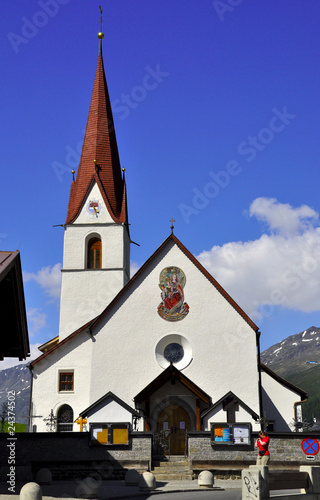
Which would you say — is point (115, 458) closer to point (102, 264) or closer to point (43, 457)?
point (43, 457)

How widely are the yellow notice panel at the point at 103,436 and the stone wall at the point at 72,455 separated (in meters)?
0.27

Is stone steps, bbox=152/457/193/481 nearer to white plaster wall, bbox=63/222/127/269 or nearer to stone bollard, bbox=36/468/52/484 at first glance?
stone bollard, bbox=36/468/52/484

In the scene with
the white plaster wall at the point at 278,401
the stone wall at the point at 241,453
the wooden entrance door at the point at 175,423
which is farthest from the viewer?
the white plaster wall at the point at 278,401

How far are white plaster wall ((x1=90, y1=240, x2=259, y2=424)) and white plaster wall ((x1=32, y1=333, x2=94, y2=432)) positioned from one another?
102 inches

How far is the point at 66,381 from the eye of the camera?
34.0 m

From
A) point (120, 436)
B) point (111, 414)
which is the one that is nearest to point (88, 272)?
point (111, 414)

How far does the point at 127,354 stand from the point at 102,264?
30.1ft

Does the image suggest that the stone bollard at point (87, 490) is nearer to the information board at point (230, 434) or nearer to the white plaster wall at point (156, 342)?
the information board at point (230, 434)

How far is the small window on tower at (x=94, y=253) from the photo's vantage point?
39.8 metres

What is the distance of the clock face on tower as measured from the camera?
133ft

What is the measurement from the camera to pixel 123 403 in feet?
96.4

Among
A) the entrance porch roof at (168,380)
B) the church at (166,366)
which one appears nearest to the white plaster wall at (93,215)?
the church at (166,366)

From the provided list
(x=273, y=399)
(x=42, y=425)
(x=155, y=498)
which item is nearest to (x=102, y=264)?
(x=42, y=425)

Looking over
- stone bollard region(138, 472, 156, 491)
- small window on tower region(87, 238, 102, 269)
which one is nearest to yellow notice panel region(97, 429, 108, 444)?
stone bollard region(138, 472, 156, 491)
